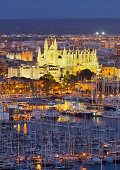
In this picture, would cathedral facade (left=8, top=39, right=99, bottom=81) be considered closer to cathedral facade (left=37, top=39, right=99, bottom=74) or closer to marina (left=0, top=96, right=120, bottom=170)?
cathedral facade (left=37, top=39, right=99, bottom=74)

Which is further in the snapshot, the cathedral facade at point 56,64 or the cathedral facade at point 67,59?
the cathedral facade at point 67,59

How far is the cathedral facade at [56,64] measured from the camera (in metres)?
32.0

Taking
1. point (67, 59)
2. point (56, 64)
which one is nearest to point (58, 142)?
point (56, 64)

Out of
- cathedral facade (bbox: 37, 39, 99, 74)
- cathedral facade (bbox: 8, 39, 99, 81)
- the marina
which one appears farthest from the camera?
cathedral facade (bbox: 37, 39, 99, 74)

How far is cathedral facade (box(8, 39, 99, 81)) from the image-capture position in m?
32.0

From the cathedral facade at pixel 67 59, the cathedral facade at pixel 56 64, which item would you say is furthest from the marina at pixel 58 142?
the cathedral facade at pixel 67 59

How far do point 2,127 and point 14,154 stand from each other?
10.7ft

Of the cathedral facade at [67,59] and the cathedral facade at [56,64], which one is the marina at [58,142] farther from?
the cathedral facade at [67,59]

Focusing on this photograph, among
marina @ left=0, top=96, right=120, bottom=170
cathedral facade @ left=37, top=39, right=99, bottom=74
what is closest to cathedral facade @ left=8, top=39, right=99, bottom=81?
cathedral facade @ left=37, top=39, right=99, bottom=74

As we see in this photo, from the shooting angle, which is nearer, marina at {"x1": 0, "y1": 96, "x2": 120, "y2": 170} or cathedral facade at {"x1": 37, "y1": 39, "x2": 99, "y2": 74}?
marina at {"x1": 0, "y1": 96, "x2": 120, "y2": 170}

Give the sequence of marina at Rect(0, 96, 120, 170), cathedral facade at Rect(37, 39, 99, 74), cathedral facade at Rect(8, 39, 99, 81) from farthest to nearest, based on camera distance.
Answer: cathedral facade at Rect(37, 39, 99, 74) < cathedral facade at Rect(8, 39, 99, 81) < marina at Rect(0, 96, 120, 170)

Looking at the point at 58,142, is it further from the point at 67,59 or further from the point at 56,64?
the point at 67,59

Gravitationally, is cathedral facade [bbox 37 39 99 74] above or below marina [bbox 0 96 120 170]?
above

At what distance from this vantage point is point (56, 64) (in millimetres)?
33781
